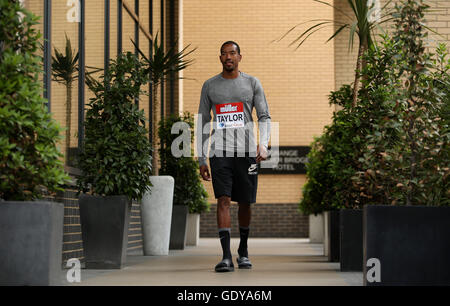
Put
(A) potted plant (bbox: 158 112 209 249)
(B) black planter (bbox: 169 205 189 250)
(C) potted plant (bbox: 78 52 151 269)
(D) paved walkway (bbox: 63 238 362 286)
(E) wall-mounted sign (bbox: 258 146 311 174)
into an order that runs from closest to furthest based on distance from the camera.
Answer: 1. (D) paved walkway (bbox: 63 238 362 286)
2. (C) potted plant (bbox: 78 52 151 269)
3. (B) black planter (bbox: 169 205 189 250)
4. (A) potted plant (bbox: 158 112 209 249)
5. (E) wall-mounted sign (bbox: 258 146 311 174)

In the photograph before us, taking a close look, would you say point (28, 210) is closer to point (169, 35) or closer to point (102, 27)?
point (102, 27)

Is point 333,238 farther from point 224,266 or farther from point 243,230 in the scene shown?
point 224,266

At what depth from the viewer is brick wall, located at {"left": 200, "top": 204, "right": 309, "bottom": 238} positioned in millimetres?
12625

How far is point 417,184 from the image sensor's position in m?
2.99

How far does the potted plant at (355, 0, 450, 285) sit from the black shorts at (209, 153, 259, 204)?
3.35 feet

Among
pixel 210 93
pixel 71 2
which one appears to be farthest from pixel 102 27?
pixel 210 93

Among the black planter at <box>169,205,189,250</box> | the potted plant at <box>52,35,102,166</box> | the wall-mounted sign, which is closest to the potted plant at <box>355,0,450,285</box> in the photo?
the potted plant at <box>52,35,102,166</box>

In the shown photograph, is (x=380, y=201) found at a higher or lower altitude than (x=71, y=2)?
lower

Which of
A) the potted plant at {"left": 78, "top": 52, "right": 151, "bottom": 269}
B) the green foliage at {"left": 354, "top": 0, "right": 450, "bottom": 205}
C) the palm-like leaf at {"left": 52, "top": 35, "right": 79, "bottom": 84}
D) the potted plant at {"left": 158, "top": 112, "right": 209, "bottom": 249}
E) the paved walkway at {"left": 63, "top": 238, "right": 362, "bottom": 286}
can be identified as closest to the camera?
the green foliage at {"left": 354, "top": 0, "right": 450, "bottom": 205}

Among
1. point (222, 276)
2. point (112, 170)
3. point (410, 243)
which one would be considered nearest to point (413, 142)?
point (410, 243)

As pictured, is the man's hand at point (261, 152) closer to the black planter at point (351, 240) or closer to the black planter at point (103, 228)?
the black planter at point (351, 240)

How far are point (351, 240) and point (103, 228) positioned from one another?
1.57 m

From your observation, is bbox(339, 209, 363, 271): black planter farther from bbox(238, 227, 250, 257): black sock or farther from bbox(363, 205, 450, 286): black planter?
bbox(363, 205, 450, 286): black planter

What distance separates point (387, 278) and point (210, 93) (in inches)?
80.1
